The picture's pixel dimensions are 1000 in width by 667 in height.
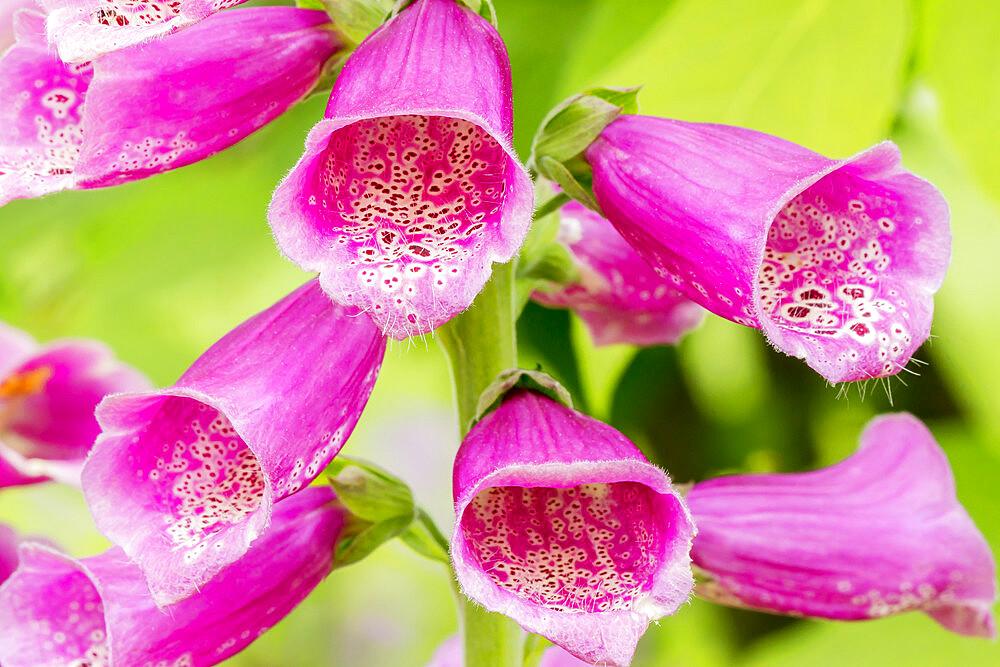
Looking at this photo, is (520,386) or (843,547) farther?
(843,547)

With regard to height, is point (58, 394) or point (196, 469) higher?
point (196, 469)

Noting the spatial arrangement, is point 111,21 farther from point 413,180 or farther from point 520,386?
point 520,386

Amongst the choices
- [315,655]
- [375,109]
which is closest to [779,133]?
[375,109]

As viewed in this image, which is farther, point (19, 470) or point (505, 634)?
point (19, 470)

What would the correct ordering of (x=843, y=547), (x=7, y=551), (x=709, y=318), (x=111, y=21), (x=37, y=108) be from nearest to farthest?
(x=111, y=21), (x=37, y=108), (x=843, y=547), (x=7, y=551), (x=709, y=318)

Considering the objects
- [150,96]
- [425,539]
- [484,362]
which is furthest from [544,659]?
[150,96]

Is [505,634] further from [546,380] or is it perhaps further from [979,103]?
[979,103]

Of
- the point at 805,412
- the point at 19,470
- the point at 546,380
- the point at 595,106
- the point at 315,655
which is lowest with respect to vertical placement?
the point at 315,655

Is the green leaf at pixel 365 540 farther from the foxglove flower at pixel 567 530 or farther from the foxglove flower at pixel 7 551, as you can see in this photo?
the foxglove flower at pixel 7 551
